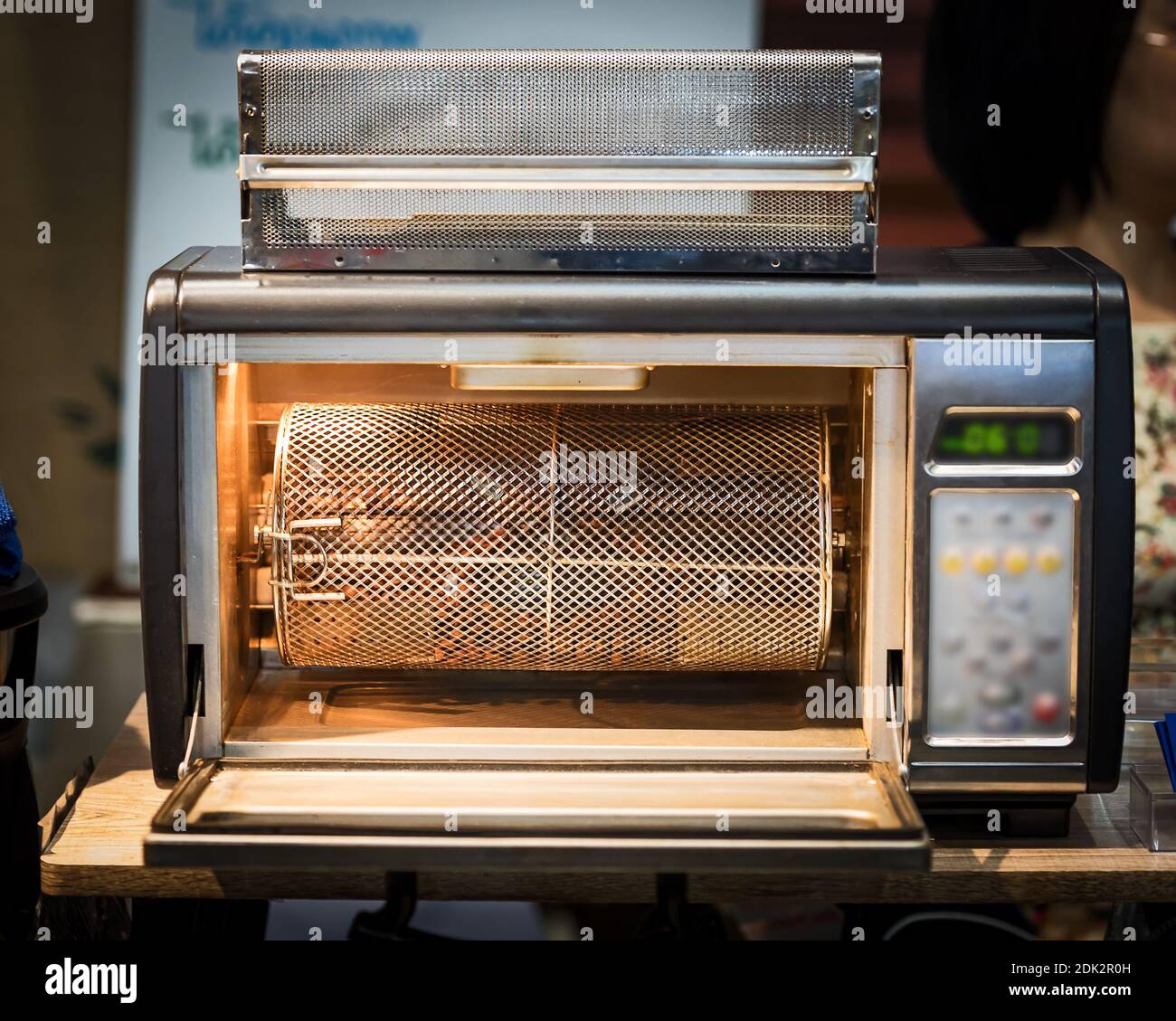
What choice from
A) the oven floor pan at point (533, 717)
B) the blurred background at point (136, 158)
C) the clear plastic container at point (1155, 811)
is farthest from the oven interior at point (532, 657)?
the blurred background at point (136, 158)

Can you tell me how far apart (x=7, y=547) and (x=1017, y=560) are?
1.15 metres

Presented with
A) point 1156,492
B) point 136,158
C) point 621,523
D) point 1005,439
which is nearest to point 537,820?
point 621,523

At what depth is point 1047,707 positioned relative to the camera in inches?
51.6

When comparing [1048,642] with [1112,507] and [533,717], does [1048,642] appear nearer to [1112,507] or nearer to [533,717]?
[1112,507]

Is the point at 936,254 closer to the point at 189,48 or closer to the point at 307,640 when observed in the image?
the point at 307,640

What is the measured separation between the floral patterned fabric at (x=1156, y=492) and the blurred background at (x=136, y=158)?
0.03ft

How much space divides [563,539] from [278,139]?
53 centimetres

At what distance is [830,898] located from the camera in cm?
137

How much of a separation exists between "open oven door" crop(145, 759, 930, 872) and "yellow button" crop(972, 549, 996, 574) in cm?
23

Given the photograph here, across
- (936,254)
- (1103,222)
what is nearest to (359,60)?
(936,254)

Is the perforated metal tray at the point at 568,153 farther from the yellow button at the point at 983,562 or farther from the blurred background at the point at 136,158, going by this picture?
the blurred background at the point at 136,158

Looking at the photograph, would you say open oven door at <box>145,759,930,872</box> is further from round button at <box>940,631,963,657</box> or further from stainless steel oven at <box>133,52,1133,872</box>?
round button at <box>940,631,963,657</box>

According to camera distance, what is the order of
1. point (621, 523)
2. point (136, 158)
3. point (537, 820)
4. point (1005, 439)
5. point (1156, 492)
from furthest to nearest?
point (136, 158) → point (1156, 492) → point (621, 523) → point (1005, 439) → point (537, 820)

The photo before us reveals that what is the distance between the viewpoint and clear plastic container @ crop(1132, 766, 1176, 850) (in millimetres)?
1348
